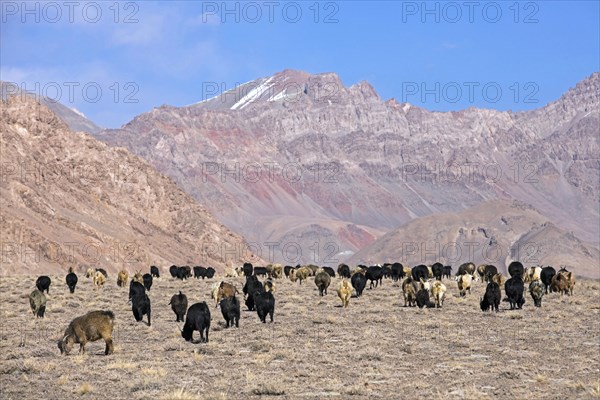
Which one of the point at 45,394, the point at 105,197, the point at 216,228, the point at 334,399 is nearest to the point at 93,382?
the point at 45,394

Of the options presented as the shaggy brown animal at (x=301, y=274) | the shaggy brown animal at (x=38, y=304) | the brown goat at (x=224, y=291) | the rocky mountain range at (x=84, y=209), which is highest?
the rocky mountain range at (x=84, y=209)

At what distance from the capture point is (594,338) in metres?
24.8

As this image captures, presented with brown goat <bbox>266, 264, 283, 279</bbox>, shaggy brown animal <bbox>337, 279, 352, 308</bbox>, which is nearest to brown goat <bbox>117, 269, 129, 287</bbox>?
brown goat <bbox>266, 264, 283, 279</bbox>

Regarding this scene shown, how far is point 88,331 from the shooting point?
20.3m

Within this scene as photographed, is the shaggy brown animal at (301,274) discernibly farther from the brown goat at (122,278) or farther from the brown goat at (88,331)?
the brown goat at (88,331)

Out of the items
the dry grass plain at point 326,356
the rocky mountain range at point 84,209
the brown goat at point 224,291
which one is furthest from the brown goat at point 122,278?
the rocky mountain range at point 84,209

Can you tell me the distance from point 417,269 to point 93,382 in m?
32.2

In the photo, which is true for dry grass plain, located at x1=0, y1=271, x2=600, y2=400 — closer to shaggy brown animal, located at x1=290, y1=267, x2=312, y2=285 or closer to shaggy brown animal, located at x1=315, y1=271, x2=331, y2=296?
shaggy brown animal, located at x1=315, y1=271, x2=331, y2=296

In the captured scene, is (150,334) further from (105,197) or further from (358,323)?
(105,197)

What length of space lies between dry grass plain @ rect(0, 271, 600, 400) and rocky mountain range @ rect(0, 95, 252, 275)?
60517 mm

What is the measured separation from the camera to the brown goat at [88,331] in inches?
798

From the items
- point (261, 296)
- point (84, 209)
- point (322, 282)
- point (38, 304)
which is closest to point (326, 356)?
point (261, 296)

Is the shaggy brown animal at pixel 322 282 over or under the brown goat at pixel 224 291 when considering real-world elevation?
over

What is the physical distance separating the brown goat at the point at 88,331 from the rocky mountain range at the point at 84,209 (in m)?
65.0
